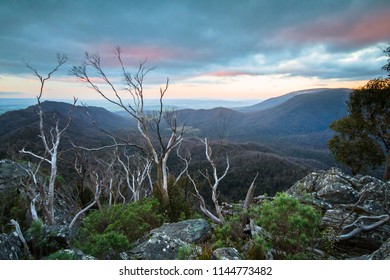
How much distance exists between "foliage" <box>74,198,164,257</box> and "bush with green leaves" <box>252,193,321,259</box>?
239 centimetres

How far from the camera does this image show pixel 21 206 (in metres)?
8.09

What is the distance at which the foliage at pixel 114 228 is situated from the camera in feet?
14.3

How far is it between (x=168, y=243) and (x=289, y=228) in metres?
1.87

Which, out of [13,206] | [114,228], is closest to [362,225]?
[114,228]

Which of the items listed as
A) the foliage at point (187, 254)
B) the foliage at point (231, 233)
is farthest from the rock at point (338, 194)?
the foliage at point (187, 254)

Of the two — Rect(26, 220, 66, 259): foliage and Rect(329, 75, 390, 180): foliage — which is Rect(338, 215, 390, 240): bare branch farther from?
Rect(26, 220, 66, 259): foliage

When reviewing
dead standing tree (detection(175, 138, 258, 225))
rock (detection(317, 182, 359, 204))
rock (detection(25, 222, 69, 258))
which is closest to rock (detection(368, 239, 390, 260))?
dead standing tree (detection(175, 138, 258, 225))

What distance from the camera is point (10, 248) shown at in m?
3.71

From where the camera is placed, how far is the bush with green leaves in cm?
380

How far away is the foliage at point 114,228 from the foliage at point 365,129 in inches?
265

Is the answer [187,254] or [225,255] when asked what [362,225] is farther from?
[187,254]
